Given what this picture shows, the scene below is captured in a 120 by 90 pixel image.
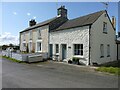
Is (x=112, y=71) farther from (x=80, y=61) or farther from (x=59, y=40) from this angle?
(x=59, y=40)

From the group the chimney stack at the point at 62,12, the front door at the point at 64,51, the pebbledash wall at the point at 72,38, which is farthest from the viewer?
the chimney stack at the point at 62,12

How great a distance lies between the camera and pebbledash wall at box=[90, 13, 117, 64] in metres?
17.0

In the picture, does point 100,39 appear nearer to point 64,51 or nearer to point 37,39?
point 64,51

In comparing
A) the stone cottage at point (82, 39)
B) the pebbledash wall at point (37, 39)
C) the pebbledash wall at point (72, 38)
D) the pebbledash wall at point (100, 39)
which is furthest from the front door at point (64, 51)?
the pebbledash wall at point (100, 39)

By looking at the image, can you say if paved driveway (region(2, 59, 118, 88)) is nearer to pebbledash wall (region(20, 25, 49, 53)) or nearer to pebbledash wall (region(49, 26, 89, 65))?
pebbledash wall (region(49, 26, 89, 65))

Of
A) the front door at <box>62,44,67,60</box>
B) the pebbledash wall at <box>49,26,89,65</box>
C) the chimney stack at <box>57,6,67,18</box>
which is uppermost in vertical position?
the chimney stack at <box>57,6,67,18</box>

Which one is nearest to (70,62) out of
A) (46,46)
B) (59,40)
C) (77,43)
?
(77,43)

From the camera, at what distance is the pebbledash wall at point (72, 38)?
16906mm

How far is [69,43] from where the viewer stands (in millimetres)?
19094

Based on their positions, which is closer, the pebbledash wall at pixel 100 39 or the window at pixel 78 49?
the pebbledash wall at pixel 100 39

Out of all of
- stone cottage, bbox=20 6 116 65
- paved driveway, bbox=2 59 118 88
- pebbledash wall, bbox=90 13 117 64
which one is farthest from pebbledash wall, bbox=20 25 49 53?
paved driveway, bbox=2 59 118 88

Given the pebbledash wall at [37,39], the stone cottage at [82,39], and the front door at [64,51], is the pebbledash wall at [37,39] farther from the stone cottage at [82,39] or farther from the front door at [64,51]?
the front door at [64,51]

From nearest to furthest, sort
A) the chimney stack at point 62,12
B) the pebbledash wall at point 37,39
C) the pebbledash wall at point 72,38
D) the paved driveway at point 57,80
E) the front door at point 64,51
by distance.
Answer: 1. the paved driveway at point 57,80
2. the pebbledash wall at point 72,38
3. the front door at point 64,51
4. the pebbledash wall at point 37,39
5. the chimney stack at point 62,12

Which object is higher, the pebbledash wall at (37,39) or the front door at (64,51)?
the pebbledash wall at (37,39)
